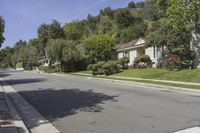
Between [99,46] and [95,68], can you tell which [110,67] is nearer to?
[95,68]

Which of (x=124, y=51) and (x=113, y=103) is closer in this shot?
(x=113, y=103)

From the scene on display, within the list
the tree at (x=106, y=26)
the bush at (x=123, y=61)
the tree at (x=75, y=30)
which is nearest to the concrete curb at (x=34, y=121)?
the bush at (x=123, y=61)

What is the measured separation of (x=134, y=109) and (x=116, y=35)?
6911 centimetres

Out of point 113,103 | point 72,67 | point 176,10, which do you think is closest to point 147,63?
point 176,10

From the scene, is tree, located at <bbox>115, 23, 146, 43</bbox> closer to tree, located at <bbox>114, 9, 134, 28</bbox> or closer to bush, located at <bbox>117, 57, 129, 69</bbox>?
tree, located at <bbox>114, 9, 134, 28</bbox>

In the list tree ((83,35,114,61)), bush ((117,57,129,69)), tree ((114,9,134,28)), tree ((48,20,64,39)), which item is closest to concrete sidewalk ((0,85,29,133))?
bush ((117,57,129,69))

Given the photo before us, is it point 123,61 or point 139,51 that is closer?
point 139,51

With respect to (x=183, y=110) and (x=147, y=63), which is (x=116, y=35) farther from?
(x=183, y=110)

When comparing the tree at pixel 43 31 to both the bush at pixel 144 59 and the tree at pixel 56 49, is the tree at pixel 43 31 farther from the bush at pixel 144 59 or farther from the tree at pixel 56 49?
the bush at pixel 144 59

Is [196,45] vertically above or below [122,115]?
above

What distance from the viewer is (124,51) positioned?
4922 centimetres

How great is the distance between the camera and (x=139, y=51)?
149ft

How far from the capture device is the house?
39409 mm

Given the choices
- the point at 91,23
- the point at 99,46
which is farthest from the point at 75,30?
the point at 99,46
